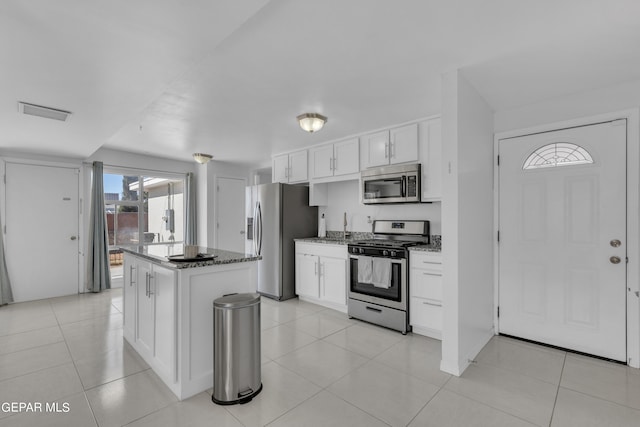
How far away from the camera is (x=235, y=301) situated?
2092 mm

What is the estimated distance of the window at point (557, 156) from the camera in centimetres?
282

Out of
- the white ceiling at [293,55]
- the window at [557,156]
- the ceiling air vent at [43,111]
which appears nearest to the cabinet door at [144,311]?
the white ceiling at [293,55]

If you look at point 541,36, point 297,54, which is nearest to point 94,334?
point 297,54

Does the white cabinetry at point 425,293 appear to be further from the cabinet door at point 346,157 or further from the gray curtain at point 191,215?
the gray curtain at point 191,215

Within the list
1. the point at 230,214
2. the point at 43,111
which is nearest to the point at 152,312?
the point at 43,111

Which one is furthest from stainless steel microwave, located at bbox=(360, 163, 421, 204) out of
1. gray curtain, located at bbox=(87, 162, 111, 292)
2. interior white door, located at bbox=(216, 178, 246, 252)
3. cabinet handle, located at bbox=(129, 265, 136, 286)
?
gray curtain, located at bbox=(87, 162, 111, 292)

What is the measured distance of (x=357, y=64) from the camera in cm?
228

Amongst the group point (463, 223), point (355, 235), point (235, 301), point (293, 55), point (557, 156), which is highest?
point (293, 55)

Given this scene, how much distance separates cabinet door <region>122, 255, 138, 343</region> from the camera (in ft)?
9.30

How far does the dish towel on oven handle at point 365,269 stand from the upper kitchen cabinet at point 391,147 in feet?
4.05

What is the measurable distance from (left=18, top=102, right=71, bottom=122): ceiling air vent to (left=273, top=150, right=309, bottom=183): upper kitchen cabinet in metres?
2.90

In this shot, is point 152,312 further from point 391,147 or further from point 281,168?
point 281,168

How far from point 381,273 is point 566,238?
1805mm

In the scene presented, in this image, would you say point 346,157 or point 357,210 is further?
point 357,210
